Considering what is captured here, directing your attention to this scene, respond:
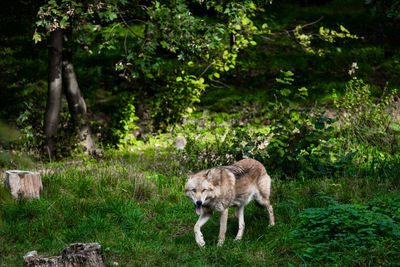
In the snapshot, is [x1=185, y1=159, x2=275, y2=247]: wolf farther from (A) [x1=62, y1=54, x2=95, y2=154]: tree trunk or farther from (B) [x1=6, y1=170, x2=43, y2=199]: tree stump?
→ (A) [x1=62, y1=54, x2=95, y2=154]: tree trunk

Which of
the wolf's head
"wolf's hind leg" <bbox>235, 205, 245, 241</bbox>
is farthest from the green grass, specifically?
the wolf's head

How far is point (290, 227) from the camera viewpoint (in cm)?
642

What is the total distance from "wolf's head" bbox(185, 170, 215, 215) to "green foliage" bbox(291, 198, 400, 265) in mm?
1296

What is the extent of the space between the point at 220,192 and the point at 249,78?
11.0 metres

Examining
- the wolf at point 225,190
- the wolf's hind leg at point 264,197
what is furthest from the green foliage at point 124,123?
the wolf's hind leg at point 264,197

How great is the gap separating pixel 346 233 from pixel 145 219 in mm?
3262

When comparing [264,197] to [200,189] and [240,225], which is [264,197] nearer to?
[240,225]

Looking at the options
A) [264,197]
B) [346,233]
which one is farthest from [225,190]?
[346,233]

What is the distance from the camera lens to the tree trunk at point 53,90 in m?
11.7

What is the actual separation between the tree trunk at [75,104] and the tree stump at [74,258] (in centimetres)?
741

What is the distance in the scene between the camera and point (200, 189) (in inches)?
224

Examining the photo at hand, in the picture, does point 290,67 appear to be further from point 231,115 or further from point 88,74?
point 88,74

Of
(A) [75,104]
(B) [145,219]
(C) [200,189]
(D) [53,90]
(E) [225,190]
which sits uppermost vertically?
(D) [53,90]

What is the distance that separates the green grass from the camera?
557 centimetres
